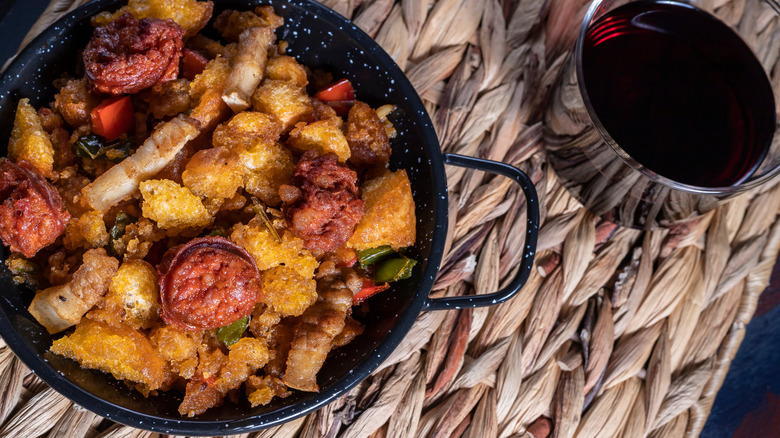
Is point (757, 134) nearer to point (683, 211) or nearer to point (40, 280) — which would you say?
point (683, 211)

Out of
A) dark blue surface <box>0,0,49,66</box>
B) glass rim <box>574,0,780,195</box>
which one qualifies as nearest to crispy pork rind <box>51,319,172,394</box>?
dark blue surface <box>0,0,49,66</box>

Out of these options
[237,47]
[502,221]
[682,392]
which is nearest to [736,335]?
[682,392]

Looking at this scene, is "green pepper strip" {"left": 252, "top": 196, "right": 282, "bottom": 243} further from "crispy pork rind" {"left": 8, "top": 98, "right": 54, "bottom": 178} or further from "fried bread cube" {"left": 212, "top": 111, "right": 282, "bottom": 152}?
"crispy pork rind" {"left": 8, "top": 98, "right": 54, "bottom": 178}

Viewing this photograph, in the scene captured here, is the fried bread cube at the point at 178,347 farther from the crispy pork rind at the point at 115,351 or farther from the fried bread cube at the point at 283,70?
the fried bread cube at the point at 283,70

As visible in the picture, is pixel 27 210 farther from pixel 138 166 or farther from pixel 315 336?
pixel 315 336

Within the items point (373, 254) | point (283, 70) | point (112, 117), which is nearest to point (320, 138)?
point (283, 70)

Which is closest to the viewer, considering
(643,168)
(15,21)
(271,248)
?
(271,248)

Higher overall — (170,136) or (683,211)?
(170,136)
